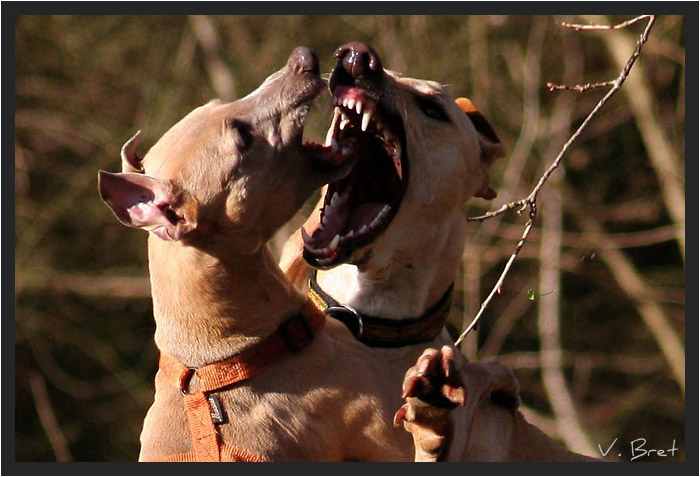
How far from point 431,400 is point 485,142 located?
5.71 ft

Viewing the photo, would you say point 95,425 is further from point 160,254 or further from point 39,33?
point 160,254

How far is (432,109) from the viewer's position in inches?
229

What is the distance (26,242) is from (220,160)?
8.91m

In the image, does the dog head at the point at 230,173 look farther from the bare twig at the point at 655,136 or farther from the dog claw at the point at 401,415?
the bare twig at the point at 655,136

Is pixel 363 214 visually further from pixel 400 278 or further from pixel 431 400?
pixel 431 400

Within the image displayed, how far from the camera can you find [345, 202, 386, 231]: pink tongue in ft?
18.6

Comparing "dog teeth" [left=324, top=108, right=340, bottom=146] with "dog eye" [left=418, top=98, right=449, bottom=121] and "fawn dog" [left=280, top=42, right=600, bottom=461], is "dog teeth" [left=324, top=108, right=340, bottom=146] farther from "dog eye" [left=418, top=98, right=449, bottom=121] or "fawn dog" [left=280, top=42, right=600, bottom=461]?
"dog eye" [left=418, top=98, right=449, bottom=121]

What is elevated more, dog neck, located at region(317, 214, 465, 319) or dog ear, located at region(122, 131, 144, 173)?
dog ear, located at region(122, 131, 144, 173)

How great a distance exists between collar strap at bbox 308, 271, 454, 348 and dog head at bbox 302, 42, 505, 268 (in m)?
0.20

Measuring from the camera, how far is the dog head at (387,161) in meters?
5.53

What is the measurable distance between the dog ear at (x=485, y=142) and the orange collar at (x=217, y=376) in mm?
1225

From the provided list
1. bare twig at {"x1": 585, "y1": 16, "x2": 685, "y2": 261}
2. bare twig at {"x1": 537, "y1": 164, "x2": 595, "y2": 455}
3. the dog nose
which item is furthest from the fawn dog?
bare twig at {"x1": 585, "y1": 16, "x2": 685, "y2": 261}

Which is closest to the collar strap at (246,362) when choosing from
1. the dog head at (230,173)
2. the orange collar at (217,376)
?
the orange collar at (217,376)

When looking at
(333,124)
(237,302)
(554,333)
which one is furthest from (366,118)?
(554,333)
